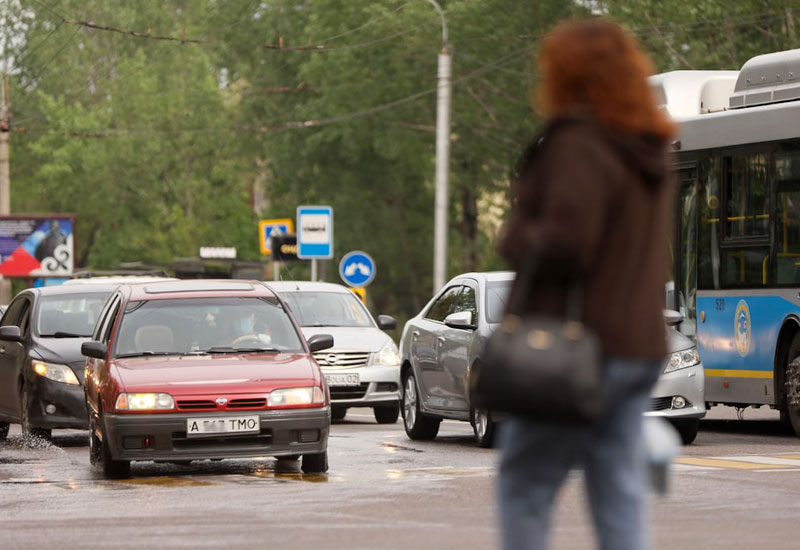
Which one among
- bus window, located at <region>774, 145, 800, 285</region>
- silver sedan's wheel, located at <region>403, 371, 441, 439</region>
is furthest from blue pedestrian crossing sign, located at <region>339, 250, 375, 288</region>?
bus window, located at <region>774, 145, 800, 285</region>

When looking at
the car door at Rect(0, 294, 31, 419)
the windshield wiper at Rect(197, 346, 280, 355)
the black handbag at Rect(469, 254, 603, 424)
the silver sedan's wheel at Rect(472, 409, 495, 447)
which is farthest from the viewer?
the car door at Rect(0, 294, 31, 419)

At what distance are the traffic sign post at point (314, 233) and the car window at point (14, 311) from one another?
417 inches

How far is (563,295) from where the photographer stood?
5.16 metres

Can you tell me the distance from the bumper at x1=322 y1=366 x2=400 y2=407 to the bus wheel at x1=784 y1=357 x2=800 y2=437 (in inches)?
209

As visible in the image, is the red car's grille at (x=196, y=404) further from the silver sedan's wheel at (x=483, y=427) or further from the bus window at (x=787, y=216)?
the bus window at (x=787, y=216)

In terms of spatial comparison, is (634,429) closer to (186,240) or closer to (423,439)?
(423,439)

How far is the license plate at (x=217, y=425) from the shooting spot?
44.2 feet

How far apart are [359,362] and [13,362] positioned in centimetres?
409

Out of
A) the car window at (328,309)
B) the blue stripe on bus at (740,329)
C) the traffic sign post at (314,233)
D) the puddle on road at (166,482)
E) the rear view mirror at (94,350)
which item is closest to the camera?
the puddle on road at (166,482)

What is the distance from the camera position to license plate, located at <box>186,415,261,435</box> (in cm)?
1348

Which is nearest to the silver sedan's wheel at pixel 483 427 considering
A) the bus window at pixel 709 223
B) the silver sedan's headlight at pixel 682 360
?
the silver sedan's headlight at pixel 682 360

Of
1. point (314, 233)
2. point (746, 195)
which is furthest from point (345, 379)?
point (314, 233)

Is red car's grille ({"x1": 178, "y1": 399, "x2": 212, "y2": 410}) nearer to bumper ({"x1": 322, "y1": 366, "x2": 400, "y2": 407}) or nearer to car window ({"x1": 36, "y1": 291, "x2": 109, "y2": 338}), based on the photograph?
car window ({"x1": 36, "y1": 291, "x2": 109, "y2": 338})

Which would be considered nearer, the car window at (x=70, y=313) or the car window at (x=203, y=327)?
the car window at (x=203, y=327)
